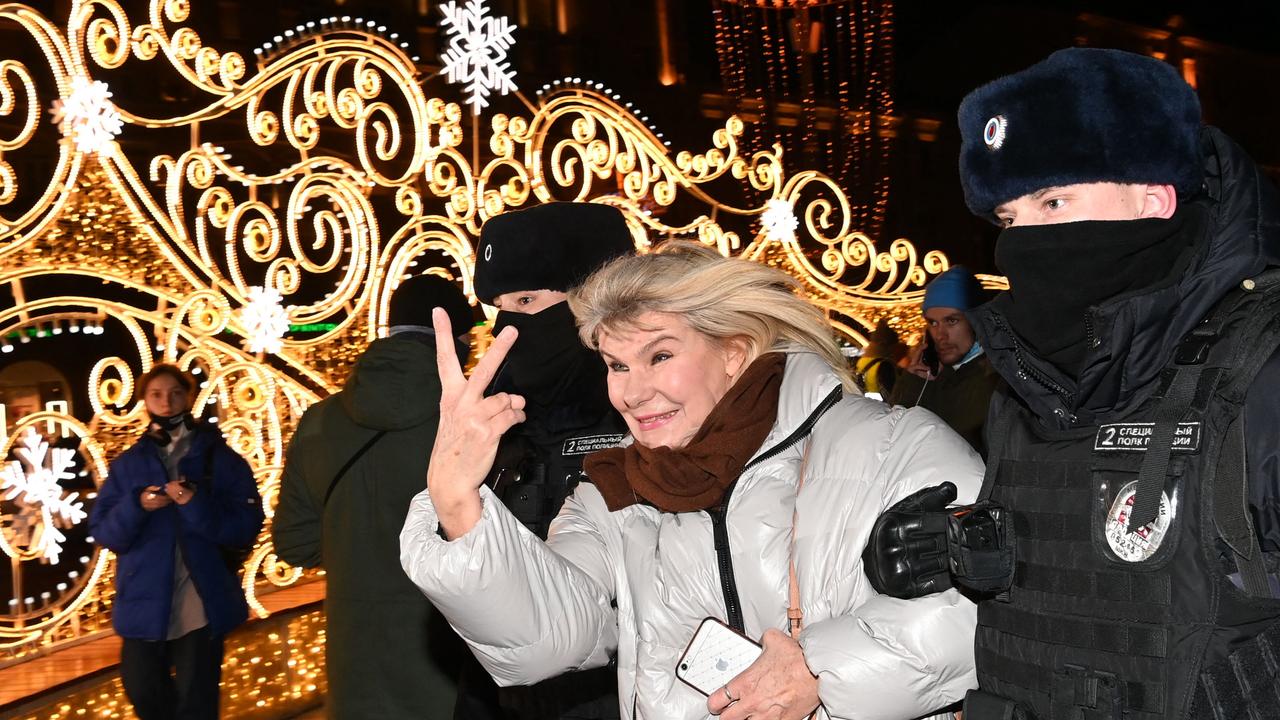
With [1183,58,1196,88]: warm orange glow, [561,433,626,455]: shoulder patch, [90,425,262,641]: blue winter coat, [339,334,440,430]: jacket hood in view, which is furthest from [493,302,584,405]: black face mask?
[1183,58,1196,88]: warm orange glow

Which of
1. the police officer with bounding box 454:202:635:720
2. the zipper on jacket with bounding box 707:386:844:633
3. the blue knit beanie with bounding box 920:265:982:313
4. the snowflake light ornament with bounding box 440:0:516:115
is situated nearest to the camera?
the zipper on jacket with bounding box 707:386:844:633

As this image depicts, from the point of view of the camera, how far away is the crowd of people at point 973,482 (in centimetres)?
165

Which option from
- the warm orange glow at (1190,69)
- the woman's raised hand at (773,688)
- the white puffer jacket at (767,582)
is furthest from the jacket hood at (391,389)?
the warm orange glow at (1190,69)

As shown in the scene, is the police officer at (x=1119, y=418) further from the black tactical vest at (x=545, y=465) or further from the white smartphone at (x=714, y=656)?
the black tactical vest at (x=545, y=465)

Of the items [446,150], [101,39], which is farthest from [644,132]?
[101,39]

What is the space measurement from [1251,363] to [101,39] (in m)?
4.60

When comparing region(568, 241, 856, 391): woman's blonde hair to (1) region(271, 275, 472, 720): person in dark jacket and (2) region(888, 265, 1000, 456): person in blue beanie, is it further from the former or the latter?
(2) region(888, 265, 1000, 456): person in blue beanie

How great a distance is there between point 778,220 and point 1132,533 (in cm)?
611

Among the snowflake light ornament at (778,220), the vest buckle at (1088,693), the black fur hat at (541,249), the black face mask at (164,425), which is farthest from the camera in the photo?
the snowflake light ornament at (778,220)

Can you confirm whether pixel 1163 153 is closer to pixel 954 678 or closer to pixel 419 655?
pixel 954 678

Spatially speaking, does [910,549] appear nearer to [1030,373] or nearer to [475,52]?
[1030,373]

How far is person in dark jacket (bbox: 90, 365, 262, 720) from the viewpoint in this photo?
13.8 ft

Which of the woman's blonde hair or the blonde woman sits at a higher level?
the woman's blonde hair

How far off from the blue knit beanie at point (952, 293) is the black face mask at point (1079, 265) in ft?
11.8
